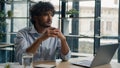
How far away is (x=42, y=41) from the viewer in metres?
2.08

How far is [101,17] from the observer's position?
429 centimetres

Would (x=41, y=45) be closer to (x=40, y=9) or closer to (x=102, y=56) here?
(x=40, y=9)

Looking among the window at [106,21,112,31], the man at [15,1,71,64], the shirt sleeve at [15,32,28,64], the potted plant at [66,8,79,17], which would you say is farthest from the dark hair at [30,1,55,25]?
the window at [106,21,112,31]

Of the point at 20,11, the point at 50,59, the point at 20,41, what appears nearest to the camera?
the point at 20,41

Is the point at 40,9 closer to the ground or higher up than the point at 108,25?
higher up

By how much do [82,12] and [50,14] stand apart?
220 centimetres

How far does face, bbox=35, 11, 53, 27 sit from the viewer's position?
2.25 metres

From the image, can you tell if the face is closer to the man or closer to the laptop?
the man

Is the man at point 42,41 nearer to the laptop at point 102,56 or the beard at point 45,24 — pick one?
the beard at point 45,24

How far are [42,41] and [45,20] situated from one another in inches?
10.7

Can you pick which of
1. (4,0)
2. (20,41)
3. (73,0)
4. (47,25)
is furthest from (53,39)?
(4,0)

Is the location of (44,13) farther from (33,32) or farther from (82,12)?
(82,12)

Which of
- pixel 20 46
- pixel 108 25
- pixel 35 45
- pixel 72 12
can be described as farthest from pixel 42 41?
pixel 108 25

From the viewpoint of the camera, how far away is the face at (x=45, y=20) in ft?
7.38
